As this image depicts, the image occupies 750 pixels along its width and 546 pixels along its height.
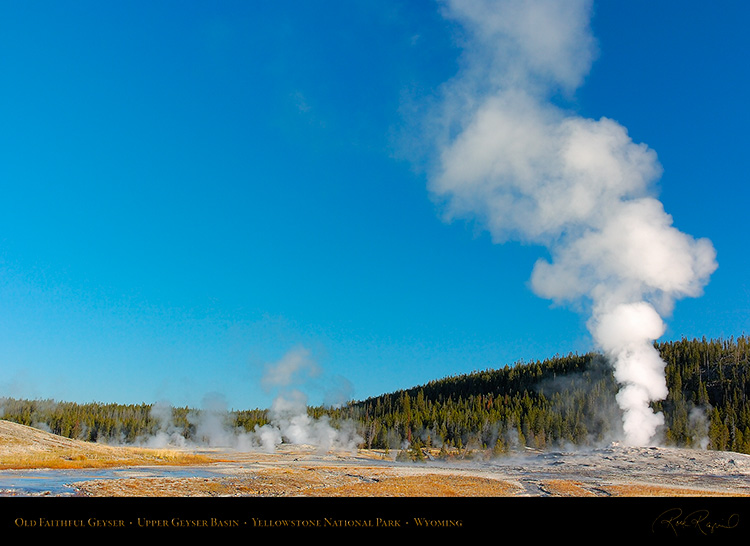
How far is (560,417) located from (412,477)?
95999 millimetres

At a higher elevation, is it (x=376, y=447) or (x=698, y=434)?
(x=698, y=434)

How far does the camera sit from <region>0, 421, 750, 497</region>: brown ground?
4169 centimetres

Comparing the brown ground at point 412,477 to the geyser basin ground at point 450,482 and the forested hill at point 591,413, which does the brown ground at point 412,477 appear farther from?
the forested hill at point 591,413

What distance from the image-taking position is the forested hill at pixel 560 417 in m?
124

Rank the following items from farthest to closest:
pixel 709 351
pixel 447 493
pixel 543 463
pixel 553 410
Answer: pixel 709 351 < pixel 553 410 < pixel 543 463 < pixel 447 493

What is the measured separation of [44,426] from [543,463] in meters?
143

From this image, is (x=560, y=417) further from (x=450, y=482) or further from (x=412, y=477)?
(x=450, y=482)

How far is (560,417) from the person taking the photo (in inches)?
5507

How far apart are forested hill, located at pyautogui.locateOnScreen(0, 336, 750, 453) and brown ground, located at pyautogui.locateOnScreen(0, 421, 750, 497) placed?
112ft

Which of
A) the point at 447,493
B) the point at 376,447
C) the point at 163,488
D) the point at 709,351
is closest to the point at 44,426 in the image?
the point at 376,447

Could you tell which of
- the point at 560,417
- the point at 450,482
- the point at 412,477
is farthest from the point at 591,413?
the point at 450,482

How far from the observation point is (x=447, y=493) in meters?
42.5
